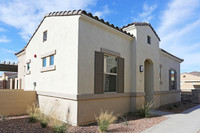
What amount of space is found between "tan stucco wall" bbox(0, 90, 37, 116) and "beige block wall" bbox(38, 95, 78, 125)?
4.32 feet

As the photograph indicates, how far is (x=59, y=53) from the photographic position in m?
6.99

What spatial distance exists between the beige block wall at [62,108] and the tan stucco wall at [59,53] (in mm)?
476

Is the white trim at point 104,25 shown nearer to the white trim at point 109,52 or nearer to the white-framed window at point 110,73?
the white trim at point 109,52

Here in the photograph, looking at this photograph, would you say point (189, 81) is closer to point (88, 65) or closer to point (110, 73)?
point (110, 73)

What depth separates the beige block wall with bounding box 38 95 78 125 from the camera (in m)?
5.75

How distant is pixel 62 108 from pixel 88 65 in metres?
2.41

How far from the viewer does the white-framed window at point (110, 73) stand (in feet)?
23.3

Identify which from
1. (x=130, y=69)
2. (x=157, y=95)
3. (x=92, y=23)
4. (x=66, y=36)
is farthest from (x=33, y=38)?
(x=157, y=95)

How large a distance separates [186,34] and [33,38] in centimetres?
1328

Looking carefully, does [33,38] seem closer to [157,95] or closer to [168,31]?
[157,95]

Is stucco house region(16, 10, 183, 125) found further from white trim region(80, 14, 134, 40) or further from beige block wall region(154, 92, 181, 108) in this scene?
beige block wall region(154, 92, 181, 108)

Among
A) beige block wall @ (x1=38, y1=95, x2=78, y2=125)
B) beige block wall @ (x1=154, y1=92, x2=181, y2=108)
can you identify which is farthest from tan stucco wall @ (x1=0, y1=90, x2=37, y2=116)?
beige block wall @ (x1=154, y1=92, x2=181, y2=108)

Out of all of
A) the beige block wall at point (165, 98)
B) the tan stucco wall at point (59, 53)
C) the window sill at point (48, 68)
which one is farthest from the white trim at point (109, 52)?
the beige block wall at point (165, 98)

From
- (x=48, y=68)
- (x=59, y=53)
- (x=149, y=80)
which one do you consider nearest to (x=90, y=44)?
(x=59, y=53)
